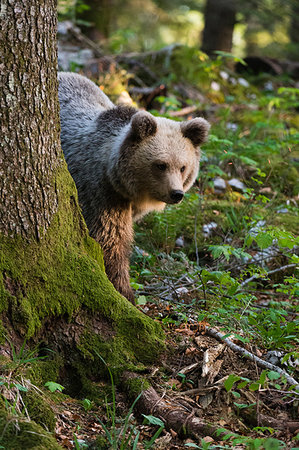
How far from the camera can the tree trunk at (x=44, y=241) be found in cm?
283

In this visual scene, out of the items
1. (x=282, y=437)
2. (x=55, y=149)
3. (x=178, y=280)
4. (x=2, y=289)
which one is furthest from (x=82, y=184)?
(x=282, y=437)

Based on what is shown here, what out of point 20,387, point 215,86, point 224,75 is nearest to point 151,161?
point 20,387

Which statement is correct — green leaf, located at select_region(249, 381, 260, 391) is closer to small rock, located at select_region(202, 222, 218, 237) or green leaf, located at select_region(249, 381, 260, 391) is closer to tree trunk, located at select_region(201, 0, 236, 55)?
small rock, located at select_region(202, 222, 218, 237)

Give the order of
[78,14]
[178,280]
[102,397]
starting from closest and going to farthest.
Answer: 1. [102,397]
2. [178,280]
3. [78,14]

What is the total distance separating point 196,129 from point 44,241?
2.25 m

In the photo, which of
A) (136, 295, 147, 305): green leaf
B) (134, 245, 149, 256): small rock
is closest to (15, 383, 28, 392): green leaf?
(136, 295, 147, 305): green leaf

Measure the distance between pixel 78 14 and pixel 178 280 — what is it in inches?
398

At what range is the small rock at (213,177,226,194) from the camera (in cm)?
705

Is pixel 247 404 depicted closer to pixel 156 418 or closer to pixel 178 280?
pixel 156 418

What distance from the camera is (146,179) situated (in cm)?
464

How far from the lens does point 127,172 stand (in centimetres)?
458

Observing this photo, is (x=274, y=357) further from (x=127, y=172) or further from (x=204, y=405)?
(x=127, y=172)

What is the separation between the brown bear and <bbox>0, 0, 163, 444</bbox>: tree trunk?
37.0 inches

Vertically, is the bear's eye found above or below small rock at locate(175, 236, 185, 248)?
above
